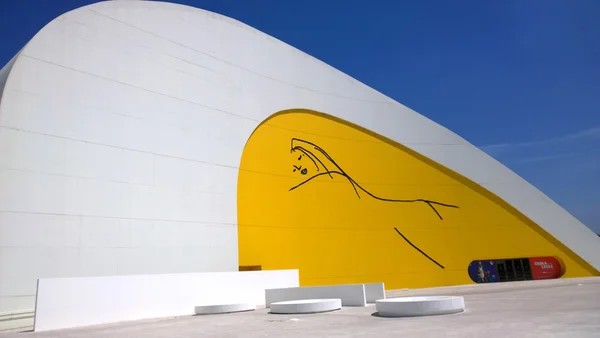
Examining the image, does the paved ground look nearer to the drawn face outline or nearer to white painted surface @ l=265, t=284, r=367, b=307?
white painted surface @ l=265, t=284, r=367, b=307

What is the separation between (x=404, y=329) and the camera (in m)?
5.91

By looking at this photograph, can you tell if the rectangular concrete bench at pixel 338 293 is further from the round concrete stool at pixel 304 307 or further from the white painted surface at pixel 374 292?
the round concrete stool at pixel 304 307

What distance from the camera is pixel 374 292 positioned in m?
12.1

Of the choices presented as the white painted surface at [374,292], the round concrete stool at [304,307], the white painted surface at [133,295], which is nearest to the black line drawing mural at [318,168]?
the white painted surface at [133,295]

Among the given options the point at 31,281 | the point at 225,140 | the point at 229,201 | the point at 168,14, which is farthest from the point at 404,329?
the point at 168,14

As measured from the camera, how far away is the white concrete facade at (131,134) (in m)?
10.3

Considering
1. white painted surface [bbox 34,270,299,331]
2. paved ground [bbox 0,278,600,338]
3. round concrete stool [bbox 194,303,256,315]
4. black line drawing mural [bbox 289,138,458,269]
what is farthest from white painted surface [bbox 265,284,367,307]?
black line drawing mural [bbox 289,138,458,269]

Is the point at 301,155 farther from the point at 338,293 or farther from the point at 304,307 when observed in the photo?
the point at 304,307

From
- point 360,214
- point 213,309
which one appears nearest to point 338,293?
point 213,309

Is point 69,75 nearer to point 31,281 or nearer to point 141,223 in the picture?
point 141,223

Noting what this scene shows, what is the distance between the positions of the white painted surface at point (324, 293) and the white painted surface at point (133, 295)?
809 mm

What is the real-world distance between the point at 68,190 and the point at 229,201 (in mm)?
4936

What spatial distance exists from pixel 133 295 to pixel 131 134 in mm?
4563

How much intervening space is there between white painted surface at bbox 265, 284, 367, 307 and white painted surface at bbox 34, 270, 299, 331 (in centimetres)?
81
